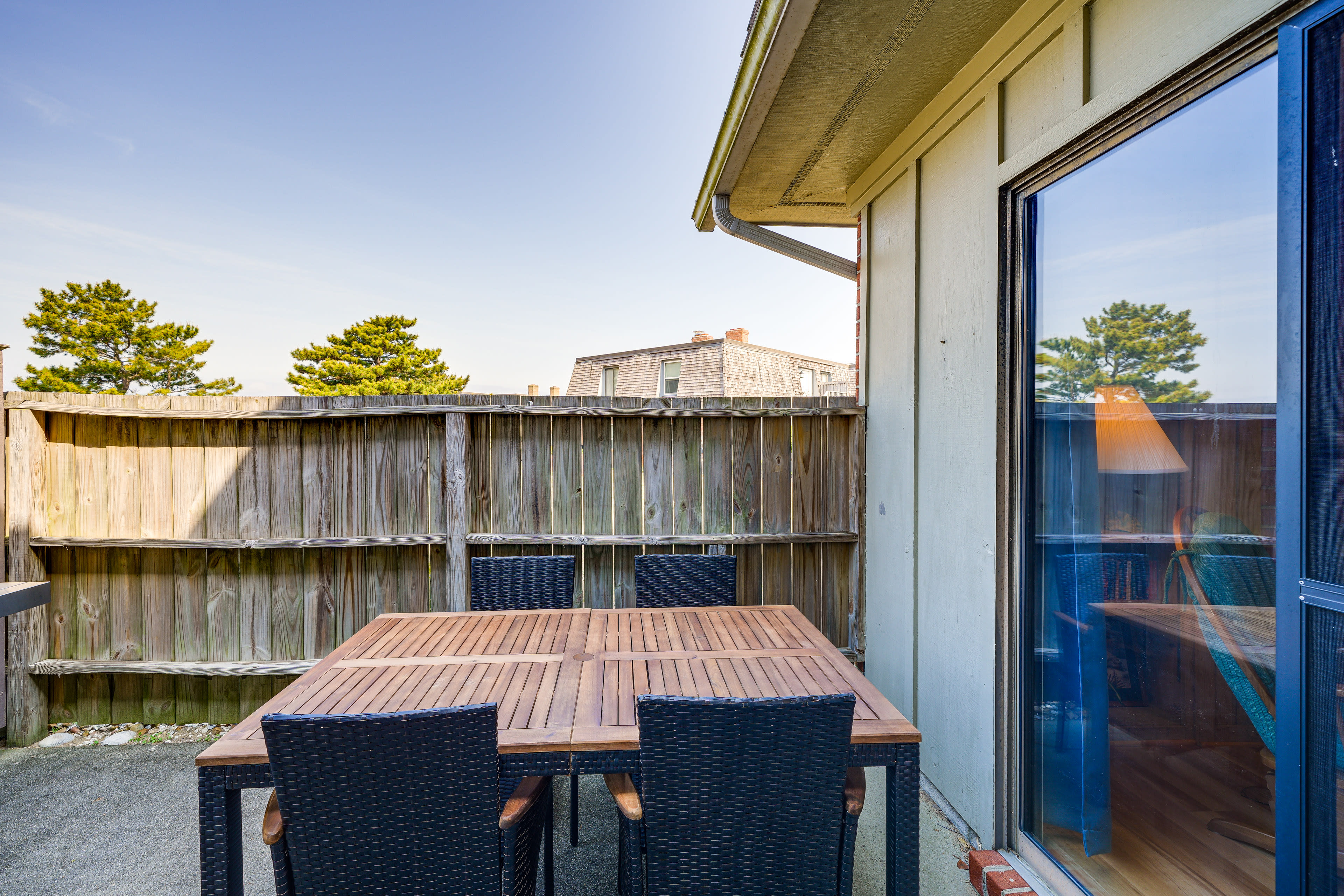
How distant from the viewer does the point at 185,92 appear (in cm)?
954

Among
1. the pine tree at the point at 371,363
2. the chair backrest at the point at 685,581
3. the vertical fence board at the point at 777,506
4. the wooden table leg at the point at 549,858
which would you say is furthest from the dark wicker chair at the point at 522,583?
the pine tree at the point at 371,363

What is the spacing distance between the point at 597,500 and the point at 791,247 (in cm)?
205

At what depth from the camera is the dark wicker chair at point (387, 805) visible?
1.22 meters

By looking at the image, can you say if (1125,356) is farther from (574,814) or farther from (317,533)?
(317,533)

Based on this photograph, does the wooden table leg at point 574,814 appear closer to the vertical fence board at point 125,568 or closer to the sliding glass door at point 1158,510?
the sliding glass door at point 1158,510

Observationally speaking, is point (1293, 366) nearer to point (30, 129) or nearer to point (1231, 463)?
point (1231, 463)

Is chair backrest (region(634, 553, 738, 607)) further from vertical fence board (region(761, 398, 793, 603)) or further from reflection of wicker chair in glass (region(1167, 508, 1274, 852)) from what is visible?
reflection of wicker chair in glass (region(1167, 508, 1274, 852))

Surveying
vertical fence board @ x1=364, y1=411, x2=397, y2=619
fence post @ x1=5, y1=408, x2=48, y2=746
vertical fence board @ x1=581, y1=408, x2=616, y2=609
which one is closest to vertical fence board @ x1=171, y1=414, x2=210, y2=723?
fence post @ x1=5, y1=408, x2=48, y2=746

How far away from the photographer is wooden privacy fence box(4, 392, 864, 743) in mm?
3211

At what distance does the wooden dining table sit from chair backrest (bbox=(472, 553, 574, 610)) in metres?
0.22

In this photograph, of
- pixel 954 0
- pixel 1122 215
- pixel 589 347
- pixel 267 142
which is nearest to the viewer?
pixel 1122 215

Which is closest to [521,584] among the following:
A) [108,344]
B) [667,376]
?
[667,376]

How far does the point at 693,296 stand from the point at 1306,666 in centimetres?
2050

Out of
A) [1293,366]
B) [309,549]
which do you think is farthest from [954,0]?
[309,549]
